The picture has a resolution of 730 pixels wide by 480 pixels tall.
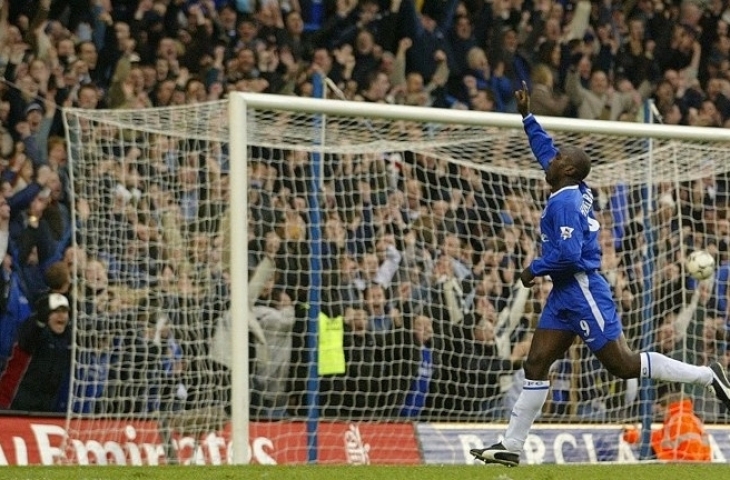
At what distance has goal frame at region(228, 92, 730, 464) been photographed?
38.2 ft

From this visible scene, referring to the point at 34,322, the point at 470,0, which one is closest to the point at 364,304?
the point at 34,322

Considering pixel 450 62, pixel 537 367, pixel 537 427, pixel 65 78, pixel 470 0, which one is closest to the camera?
pixel 537 367

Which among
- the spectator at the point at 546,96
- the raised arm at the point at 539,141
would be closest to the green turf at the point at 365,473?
the raised arm at the point at 539,141

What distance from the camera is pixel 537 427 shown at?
13859 millimetres

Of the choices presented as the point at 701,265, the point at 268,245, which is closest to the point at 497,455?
the point at 268,245

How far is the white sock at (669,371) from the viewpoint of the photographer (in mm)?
10336

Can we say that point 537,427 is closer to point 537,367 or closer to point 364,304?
point 364,304

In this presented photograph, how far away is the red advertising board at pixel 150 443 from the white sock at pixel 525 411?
3.07 meters

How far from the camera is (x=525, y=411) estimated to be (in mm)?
10203

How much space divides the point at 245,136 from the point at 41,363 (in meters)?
2.80

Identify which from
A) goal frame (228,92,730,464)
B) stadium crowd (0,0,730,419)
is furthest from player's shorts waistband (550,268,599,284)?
stadium crowd (0,0,730,419)

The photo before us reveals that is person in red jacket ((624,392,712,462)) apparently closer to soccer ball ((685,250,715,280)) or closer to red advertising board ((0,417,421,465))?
soccer ball ((685,250,715,280))

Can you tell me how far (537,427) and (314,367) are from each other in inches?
89.8

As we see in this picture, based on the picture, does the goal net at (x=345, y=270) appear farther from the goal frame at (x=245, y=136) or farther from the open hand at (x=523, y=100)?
the open hand at (x=523, y=100)
